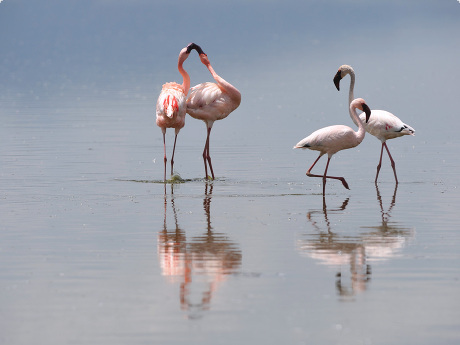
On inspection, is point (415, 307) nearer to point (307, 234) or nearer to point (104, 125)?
point (307, 234)

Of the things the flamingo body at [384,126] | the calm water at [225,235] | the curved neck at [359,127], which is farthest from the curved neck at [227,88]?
the curved neck at [359,127]

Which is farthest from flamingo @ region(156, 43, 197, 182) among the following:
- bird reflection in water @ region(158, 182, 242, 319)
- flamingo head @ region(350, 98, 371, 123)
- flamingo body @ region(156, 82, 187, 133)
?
bird reflection in water @ region(158, 182, 242, 319)

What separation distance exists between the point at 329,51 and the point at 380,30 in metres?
24.6

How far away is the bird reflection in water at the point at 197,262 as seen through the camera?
6938 mm

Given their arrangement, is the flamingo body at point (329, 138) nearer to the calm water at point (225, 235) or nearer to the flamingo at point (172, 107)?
the calm water at point (225, 235)

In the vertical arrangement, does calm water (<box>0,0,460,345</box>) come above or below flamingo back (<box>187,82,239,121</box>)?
below

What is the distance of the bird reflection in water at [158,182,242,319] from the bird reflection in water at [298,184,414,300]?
2.19 ft

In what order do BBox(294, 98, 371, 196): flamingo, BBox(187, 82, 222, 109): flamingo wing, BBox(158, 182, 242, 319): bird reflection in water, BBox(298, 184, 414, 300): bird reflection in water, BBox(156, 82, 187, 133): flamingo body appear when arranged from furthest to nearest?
BBox(187, 82, 222, 109): flamingo wing
BBox(156, 82, 187, 133): flamingo body
BBox(294, 98, 371, 196): flamingo
BBox(298, 184, 414, 300): bird reflection in water
BBox(158, 182, 242, 319): bird reflection in water

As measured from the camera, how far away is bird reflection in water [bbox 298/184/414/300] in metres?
7.43

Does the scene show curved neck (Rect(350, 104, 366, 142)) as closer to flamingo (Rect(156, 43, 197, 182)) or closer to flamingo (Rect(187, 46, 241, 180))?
flamingo (Rect(187, 46, 241, 180))

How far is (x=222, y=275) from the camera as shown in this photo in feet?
25.0

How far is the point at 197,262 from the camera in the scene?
8.10 m

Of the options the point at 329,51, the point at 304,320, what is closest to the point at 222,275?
the point at 304,320

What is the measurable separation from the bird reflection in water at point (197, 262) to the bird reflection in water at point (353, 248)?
0.67 m
